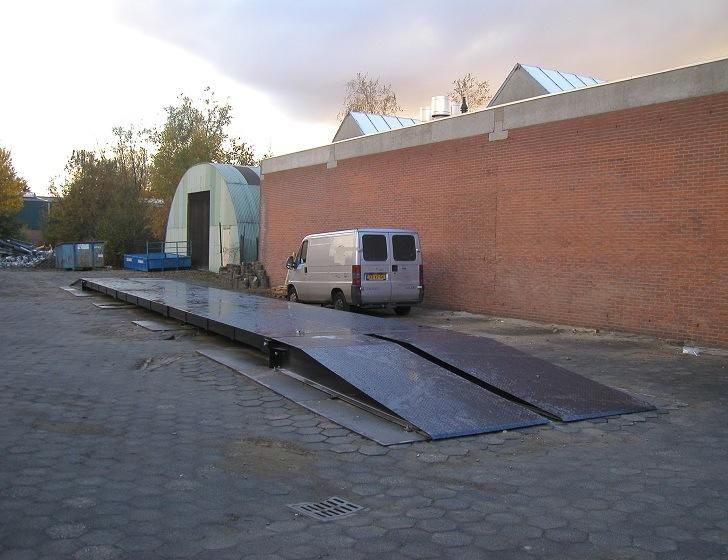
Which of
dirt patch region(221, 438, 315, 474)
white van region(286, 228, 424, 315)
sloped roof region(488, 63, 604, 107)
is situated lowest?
dirt patch region(221, 438, 315, 474)

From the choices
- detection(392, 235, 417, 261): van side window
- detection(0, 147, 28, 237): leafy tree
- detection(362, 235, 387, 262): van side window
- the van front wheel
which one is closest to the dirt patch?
detection(362, 235, 387, 262): van side window

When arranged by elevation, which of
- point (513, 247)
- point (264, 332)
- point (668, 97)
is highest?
point (668, 97)

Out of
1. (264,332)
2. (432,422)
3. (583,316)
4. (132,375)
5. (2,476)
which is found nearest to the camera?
(2,476)

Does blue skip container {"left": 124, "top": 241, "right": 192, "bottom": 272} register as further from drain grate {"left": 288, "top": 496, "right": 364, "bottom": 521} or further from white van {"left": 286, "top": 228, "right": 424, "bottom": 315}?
drain grate {"left": 288, "top": 496, "right": 364, "bottom": 521}

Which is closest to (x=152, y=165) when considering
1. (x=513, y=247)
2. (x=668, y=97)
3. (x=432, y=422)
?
(x=513, y=247)

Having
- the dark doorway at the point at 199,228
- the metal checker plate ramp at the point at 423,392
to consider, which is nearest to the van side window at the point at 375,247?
the metal checker plate ramp at the point at 423,392

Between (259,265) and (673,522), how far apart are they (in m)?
23.3

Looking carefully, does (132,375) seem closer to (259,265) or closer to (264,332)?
(264,332)

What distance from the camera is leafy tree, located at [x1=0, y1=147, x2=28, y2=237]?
43156 mm

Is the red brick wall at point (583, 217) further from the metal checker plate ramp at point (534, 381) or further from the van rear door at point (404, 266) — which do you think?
the metal checker plate ramp at point (534, 381)

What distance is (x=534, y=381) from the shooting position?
7465 mm

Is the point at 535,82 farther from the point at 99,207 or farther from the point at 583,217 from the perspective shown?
the point at 99,207

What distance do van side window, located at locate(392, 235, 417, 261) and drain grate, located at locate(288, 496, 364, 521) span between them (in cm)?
1150

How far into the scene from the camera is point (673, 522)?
13.8ft
